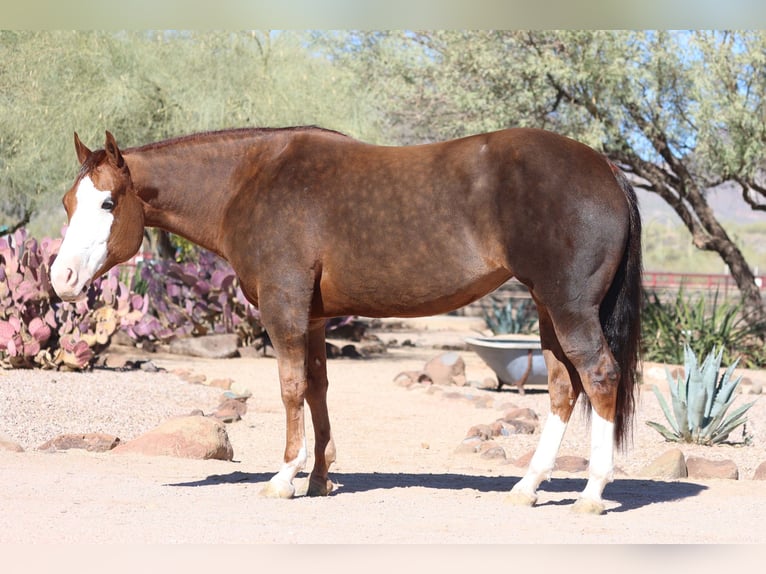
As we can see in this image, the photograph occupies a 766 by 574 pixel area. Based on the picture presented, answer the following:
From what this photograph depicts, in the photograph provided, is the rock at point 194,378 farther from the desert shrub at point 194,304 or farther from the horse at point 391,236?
the horse at point 391,236

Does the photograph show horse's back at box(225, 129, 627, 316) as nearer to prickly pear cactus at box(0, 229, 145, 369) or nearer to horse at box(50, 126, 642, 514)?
horse at box(50, 126, 642, 514)

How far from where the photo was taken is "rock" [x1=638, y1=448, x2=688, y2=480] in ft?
25.5

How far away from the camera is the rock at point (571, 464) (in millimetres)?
8195

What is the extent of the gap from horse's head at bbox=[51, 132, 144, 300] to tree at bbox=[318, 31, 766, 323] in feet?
35.1

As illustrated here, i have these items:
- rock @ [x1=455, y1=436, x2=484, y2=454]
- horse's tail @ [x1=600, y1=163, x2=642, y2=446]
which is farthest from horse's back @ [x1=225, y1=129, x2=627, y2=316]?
rock @ [x1=455, y1=436, x2=484, y2=454]

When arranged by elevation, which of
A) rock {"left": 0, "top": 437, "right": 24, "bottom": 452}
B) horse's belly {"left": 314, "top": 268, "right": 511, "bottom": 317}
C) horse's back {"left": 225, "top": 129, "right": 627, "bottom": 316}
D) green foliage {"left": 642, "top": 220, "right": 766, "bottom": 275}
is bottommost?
rock {"left": 0, "top": 437, "right": 24, "bottom": 452}

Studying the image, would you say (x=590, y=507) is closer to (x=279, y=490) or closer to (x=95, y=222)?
(x=279, y=490)

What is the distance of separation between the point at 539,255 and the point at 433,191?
70 centimetres

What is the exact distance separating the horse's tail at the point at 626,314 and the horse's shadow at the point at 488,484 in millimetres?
659

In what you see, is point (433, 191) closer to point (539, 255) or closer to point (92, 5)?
point (539, 255)

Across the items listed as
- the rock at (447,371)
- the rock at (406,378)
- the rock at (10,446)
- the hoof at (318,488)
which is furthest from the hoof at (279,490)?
the rock at (447,371)

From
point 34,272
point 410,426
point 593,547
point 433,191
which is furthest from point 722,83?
point 593,547

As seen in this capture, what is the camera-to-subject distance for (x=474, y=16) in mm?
6902

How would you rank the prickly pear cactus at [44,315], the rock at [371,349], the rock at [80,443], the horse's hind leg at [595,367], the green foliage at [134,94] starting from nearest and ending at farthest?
the horse's hind leg at [595,367]
the rock at [80,443]
the prickly pear cactus at [44,315]
the green foliage at [134,94]
the rock at [371,349]
